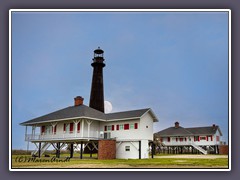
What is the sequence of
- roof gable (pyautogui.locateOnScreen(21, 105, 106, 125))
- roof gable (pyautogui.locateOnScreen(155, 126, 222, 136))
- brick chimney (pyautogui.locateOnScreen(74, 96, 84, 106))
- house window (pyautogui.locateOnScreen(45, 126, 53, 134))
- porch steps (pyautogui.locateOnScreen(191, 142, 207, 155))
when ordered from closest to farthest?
roof gable (pyautogui.locateOnScreen(21, 105, 106, 125)), house window (pyautogui.locateOnScreen(45, 126, 53, 134)), brick chimney (pyautogui.locateOnScreen(74, 96, 84, 106)), porch steps (pyautogui.locateOnScreen(191, 142, 207, 155)), roof gable (pyautogui.locateOnScreen(155, 126, 222, 136))

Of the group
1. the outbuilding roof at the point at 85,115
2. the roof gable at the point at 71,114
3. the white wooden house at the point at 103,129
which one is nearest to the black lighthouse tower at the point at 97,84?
the roof gable at the point at 71,114

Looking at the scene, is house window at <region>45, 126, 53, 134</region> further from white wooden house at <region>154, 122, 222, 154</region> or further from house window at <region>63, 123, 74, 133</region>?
white wooden house at <region>154, 122, 222, 154</region>

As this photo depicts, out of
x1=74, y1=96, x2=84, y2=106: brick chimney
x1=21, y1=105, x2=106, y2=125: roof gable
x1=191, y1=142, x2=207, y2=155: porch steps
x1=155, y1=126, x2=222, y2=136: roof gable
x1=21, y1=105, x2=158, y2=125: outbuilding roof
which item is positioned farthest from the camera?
x1=155, y1=126, x2=222, y2=136: roof gable

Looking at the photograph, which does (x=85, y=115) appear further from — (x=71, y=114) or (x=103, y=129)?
(x=103, y=129)

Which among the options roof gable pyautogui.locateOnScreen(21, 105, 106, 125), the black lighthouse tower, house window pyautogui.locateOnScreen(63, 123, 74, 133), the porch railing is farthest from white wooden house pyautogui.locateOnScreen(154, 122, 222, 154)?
house window pyautogui.locateOnScreen(63, 123, 74, 133)

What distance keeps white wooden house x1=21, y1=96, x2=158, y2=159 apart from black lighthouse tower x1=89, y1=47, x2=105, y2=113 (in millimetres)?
5757

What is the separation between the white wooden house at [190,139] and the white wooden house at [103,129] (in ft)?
49.9

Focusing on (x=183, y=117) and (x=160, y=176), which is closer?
(x=160, y=176)

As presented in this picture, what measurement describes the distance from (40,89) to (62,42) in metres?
2.98

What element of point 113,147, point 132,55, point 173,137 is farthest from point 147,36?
point 173,137

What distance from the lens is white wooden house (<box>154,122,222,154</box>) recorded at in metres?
38.4

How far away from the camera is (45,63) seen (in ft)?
52.6

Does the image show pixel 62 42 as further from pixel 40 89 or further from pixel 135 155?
pixel 135 155

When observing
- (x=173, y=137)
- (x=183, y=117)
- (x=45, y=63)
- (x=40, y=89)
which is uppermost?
(x=45, y=63)
